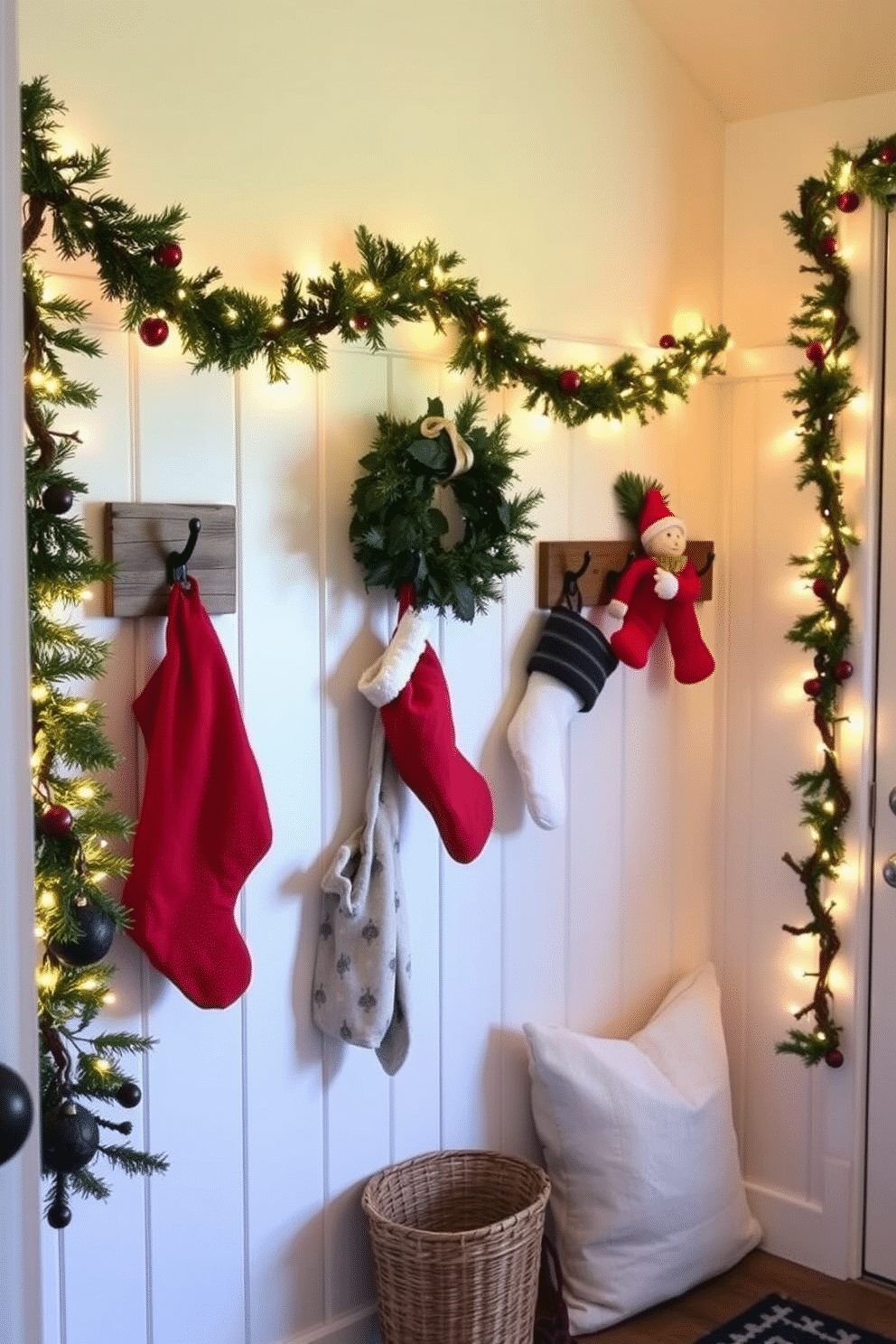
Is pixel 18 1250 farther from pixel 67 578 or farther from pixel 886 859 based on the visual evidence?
pixel 886 859

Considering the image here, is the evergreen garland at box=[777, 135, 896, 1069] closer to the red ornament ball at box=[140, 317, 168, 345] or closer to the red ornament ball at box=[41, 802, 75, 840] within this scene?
the red ornament ball at box=[140, 317, 168, 345]

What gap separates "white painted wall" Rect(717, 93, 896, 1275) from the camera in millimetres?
2668

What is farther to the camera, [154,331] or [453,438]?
[453,438]

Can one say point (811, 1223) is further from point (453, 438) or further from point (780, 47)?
point (780, 47)

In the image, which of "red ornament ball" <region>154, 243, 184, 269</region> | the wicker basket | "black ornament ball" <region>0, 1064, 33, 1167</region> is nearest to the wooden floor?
the wicker basket

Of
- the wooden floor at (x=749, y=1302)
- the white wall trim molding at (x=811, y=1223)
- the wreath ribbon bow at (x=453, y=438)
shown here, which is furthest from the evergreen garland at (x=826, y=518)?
the wreath ribbon bow at (x=453, y=438)

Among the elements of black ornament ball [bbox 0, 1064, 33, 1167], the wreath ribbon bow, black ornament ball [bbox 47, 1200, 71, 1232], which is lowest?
black ornament ball [bbox 47, 1200, 71, 1232]

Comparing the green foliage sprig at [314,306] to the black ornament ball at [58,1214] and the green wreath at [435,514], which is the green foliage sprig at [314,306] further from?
the black ornament ball at [58,1214]

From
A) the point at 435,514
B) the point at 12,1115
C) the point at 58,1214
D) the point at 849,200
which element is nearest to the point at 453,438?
the point at 435,514

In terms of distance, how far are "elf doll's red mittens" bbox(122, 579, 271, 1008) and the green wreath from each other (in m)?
0.32

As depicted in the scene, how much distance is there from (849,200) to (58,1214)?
6.86 ft

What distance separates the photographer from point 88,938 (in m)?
1.63

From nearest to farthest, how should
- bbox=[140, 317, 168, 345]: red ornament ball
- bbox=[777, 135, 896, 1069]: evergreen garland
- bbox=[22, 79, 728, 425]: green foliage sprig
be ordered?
bbox=[22, 79, 728, 425]: green foliage sprig, bbox=[140, 317, 168, 345]: red ornament ball, bbox=[777, 135, 896, 1069]: evergreen garland

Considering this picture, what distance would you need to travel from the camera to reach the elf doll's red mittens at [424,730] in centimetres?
218
